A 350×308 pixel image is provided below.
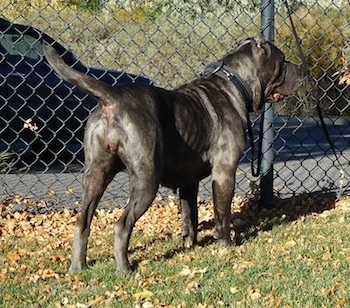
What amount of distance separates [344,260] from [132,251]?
1.42 m

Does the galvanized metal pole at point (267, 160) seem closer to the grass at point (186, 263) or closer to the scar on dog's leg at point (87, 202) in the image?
the grass at point (186, 263)

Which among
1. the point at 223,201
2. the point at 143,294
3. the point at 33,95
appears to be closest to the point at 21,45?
the point at 33,95

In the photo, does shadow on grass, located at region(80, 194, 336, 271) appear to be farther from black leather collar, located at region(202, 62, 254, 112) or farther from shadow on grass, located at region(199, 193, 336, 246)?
black leather collar, located at region(202, 62, 254, 112)

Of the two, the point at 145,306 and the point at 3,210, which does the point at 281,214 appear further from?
the point at 145,306

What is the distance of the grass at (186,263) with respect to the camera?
424 cm

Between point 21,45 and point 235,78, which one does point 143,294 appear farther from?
point 21,45

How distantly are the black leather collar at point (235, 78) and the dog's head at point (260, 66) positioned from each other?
0.17 feet

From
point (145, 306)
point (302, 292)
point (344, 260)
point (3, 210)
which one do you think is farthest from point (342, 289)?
point (3, 210)

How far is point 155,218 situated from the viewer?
21.0ft

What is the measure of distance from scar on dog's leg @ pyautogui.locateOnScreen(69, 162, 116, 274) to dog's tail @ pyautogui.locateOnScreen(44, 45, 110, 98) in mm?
456

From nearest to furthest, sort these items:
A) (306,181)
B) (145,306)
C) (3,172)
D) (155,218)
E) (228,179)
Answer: (145,306)
(228,179)
(155,218)
(3,172)
(306,181)

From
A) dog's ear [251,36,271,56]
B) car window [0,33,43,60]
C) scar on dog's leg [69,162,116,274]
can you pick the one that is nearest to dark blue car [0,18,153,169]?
car window [0,33,43,60]

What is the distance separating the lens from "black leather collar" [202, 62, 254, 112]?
5.49 metres

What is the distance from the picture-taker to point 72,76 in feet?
14.7
